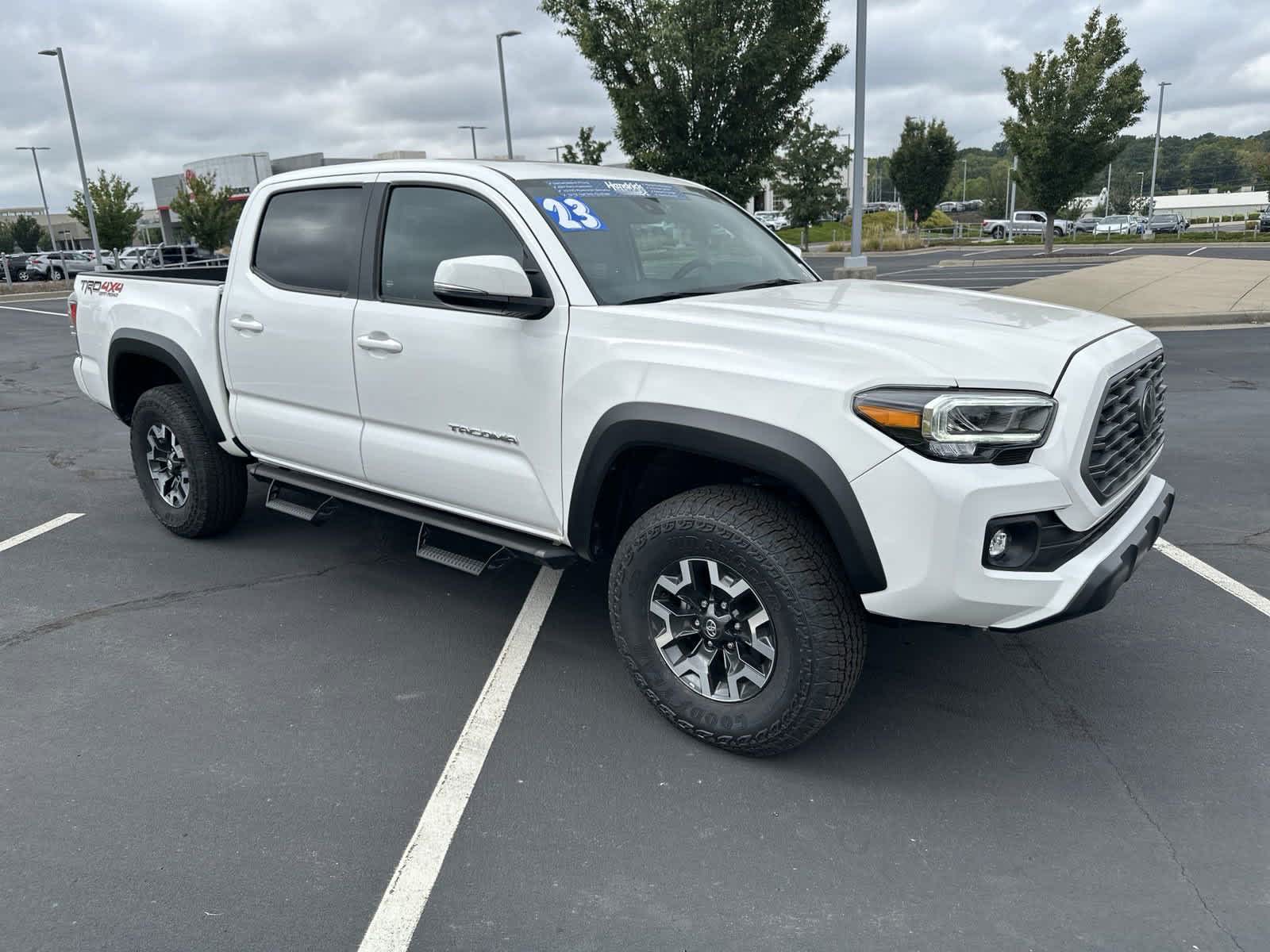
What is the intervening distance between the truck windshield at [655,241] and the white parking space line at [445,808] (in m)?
1.51

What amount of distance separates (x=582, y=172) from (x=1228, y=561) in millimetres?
3590

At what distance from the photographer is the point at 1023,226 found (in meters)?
46.2

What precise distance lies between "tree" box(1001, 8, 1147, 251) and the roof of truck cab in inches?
1039

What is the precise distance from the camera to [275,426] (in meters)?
4.48

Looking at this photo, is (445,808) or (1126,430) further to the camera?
(1126,430)

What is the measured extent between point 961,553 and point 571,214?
6.39 feet

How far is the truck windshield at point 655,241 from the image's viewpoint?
3.58m

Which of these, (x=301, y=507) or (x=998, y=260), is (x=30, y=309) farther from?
(x=998, y=260)

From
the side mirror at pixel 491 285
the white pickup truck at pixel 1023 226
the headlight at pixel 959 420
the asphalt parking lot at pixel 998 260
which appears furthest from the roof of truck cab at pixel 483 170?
the white pickup truck at pixel 1023 226

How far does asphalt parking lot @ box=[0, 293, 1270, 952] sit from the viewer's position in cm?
247

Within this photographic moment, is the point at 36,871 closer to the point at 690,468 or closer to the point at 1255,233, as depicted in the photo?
the point at 690,468

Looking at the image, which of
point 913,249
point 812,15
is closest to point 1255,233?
point 913,249

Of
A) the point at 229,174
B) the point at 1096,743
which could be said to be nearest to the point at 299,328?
the point at 1096,743

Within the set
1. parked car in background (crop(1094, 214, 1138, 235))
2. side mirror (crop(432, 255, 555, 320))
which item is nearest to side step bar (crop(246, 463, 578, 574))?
side mirror (crop(432, 255, 555, 320))
